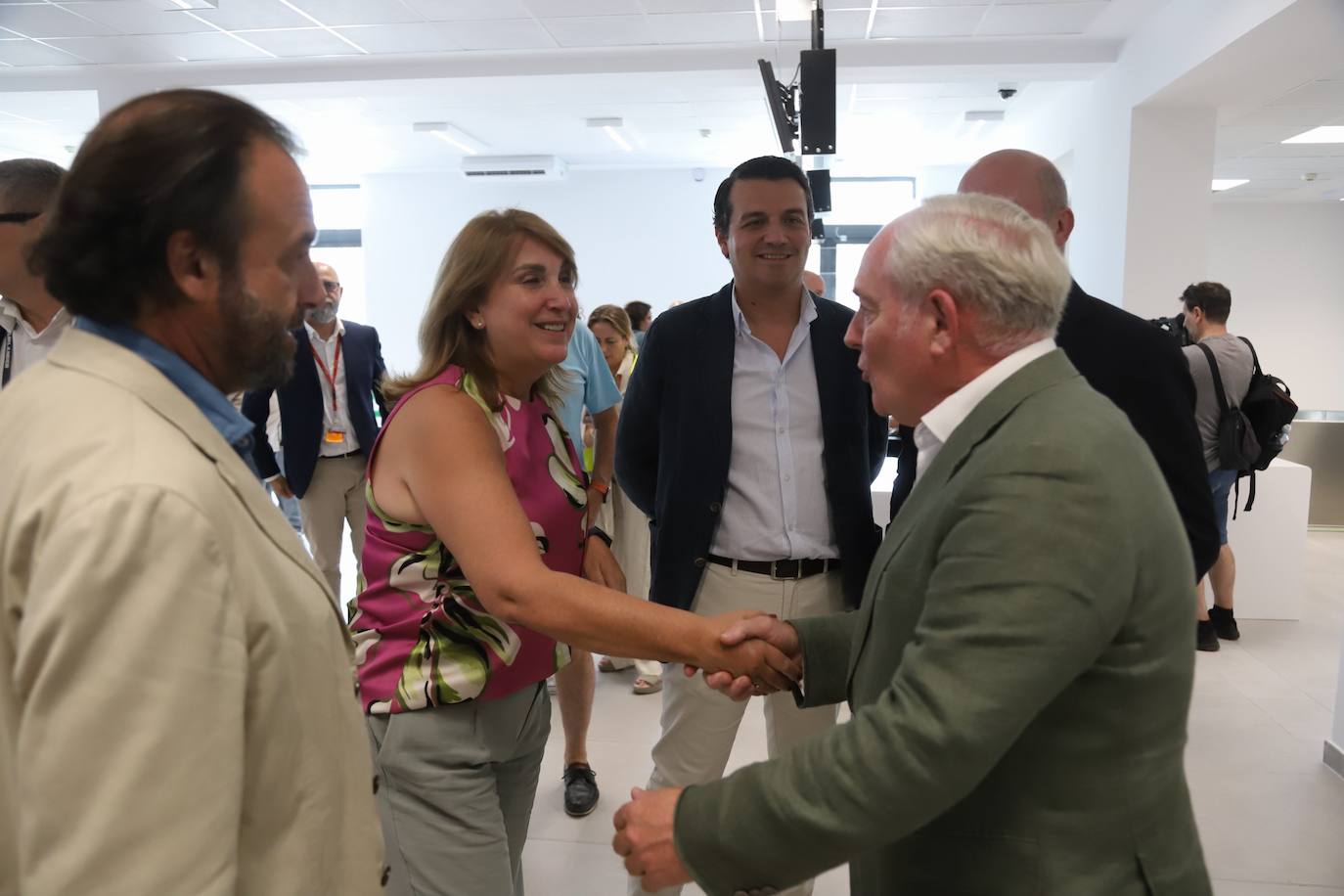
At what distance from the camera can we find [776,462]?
2193 mm

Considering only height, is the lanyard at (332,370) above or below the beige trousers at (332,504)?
above

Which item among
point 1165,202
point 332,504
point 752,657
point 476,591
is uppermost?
point 1165,202

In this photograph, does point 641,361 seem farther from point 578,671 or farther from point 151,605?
point 151,605

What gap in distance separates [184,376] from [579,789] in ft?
8.11

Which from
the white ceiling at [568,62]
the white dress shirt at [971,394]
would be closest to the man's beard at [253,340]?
the white dress shirt at [971,394]

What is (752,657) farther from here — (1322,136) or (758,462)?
(1322,136)

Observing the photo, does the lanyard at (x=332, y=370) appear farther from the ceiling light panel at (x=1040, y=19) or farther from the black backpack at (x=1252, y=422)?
the ceiling light panel at (x=1040, y=19)

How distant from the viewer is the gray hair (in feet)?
3.40

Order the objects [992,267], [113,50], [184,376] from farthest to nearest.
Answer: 1. [113,50]
2. [992,267]
3. [184,376]

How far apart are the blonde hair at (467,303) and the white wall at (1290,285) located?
13585 millimetres

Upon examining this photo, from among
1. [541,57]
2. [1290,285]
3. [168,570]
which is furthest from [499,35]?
[1290,285]

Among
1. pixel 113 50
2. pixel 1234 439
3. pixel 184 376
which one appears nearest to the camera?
pixel 184 376

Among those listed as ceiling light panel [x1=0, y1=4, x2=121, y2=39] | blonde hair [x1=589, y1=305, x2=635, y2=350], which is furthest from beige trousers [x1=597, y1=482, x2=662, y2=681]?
ceiling light panel [x1=0, y1=4, x2=121, y2=39]

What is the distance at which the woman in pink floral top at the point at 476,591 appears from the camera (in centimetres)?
140
